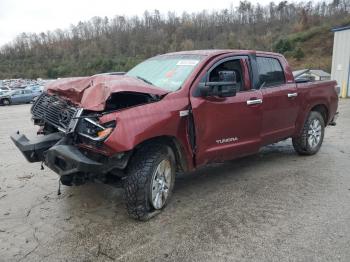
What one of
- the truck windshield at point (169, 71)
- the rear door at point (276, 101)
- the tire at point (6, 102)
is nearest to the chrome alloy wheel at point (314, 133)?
the rear door at point (276, 101)

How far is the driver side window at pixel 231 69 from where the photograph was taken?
15.8 ft

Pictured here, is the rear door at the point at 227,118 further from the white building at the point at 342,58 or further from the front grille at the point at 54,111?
the white building at the point at 342,58

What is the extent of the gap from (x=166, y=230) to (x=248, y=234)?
815 millimetres

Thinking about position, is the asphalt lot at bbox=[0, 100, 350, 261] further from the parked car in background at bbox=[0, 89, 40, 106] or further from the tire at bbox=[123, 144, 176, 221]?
the parked car in background at bbox=[0, 89, 40, 106]

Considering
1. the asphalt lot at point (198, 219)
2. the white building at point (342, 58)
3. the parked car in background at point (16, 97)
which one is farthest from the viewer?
the parked car in background at point (16, 97)

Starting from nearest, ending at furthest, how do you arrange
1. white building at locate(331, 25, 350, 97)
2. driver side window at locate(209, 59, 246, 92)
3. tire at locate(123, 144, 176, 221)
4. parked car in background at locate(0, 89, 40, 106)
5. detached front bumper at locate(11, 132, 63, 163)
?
tire at locate(123, 144, 176, 221), detached front bumper at locate(11, 132, 63, 163), driver side window at locate(209, 59, 246, 92), white building at locate(331, 25, 350, 97), parked car in background at locate(0, 89, 40, 106)

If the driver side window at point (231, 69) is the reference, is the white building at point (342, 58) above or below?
below

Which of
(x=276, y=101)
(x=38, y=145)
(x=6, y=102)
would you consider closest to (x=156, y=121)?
(x=38, y=145)

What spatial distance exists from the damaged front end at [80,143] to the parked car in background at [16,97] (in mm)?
24597

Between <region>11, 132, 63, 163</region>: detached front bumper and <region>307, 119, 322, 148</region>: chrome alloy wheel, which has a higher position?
<region>11, 132, 63, 163</region>: detached front bumper

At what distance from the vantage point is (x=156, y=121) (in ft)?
12.7

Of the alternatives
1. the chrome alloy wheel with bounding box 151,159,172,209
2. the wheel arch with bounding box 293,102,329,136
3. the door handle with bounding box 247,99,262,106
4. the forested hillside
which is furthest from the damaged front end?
the forested hillside

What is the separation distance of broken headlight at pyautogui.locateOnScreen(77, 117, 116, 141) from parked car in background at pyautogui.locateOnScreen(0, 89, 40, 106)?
82.5 ft

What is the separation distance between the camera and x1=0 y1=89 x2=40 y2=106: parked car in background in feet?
89.9
